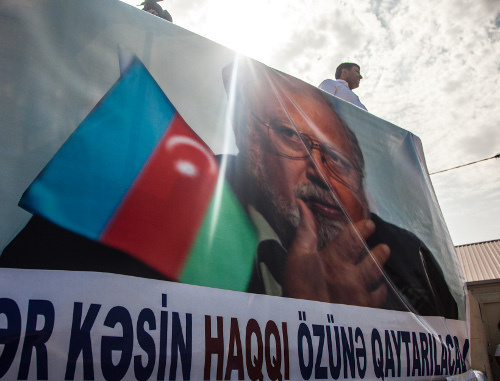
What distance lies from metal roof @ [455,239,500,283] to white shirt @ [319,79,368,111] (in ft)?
26.0

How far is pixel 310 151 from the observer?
7.22 feet

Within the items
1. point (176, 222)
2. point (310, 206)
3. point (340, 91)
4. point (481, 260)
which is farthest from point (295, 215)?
point (481, 260)

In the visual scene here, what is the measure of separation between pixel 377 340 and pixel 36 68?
5.78 ft

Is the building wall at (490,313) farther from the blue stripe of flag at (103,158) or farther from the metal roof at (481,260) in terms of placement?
the blue stripe of flag at (103,158)

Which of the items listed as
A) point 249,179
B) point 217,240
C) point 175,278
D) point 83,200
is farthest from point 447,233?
point 83,200

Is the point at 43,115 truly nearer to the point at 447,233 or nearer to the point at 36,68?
the point at 36,68

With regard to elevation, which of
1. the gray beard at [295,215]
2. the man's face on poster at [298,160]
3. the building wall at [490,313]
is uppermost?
the building wall at [490,313]

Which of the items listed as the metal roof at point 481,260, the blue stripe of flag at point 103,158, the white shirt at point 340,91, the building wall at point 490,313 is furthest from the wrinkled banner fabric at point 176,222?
the metal roof at point 481,260

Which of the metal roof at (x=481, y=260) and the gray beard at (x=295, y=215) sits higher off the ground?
the metal roof at (x=481, y=260)

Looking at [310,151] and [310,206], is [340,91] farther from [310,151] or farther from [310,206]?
[310,206]

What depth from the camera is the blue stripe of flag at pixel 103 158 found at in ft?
4.27

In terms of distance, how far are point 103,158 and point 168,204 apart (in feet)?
0.85

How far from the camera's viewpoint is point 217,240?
5.34 ft

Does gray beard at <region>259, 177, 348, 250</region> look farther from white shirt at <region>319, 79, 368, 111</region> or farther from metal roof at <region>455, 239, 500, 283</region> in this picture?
metal roof at <region>455, 239, 500, 283</region>
